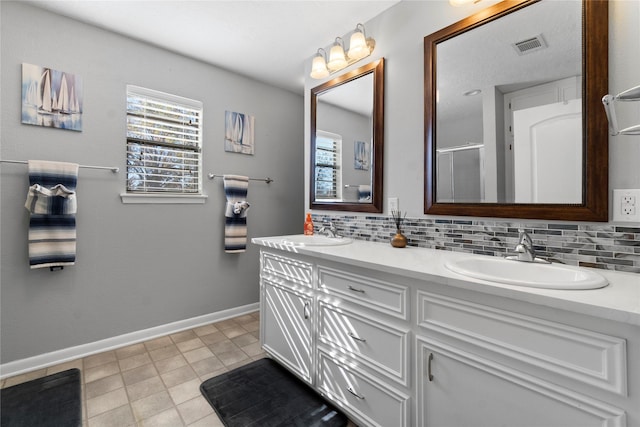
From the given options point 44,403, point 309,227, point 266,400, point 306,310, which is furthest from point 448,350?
point 44,403

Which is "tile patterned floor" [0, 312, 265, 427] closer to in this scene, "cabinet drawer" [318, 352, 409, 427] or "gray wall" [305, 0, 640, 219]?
"cabinet drawer" [318, 352, 409, 427]

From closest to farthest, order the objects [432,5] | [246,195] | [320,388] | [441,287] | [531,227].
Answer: [441,287], [531,227], [320,388], [432,5], [246,195]

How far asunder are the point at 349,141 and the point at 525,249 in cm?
142

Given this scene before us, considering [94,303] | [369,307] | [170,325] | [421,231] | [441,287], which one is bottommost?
[170,325]

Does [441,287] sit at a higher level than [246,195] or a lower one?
lower

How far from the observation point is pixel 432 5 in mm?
1732

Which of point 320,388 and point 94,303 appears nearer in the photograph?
point 320,388

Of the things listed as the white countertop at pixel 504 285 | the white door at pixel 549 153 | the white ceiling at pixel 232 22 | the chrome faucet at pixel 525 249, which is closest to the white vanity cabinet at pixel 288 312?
the white countertop at pixel 504 285

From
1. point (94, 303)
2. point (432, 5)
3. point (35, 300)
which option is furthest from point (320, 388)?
point (432, 5)

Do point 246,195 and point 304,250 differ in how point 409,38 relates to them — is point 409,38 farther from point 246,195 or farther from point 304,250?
point 246,195

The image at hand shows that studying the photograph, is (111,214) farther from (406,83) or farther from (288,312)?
(406,83)

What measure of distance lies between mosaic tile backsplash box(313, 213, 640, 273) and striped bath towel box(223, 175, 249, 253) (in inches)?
53.9

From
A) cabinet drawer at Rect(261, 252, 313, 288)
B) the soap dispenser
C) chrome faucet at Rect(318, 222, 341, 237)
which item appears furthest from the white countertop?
the soap dispenser

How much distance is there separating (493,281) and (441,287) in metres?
0.19
